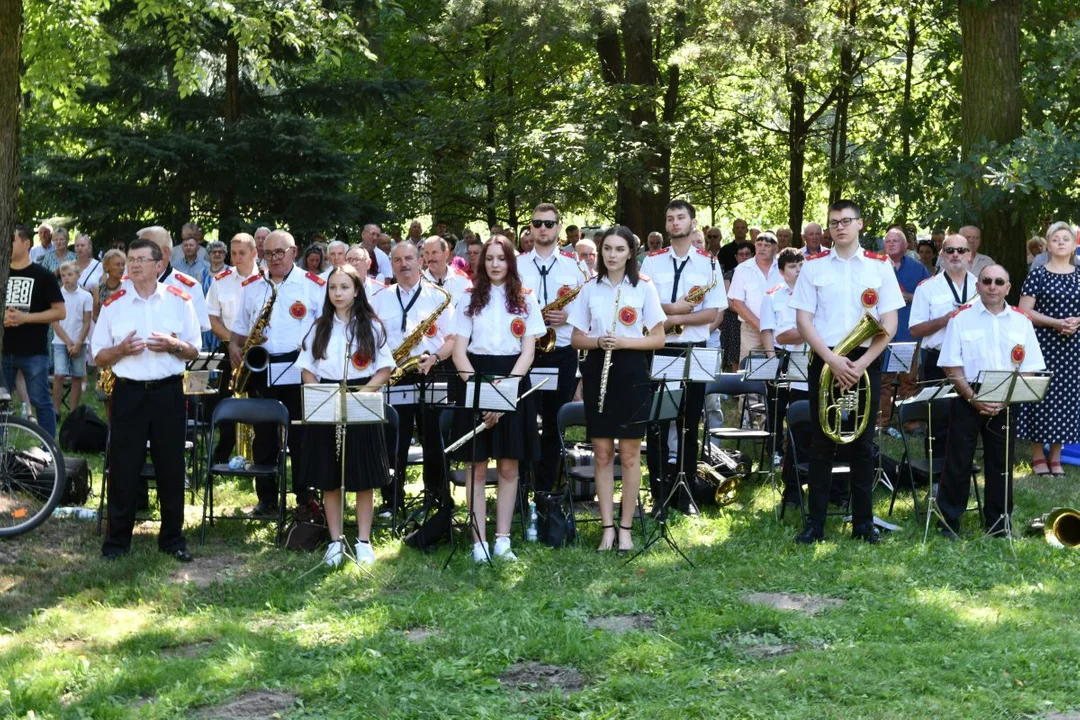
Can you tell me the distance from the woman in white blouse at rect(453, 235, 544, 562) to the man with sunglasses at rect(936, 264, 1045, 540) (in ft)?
9.50

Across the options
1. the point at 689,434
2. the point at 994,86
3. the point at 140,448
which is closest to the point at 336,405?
the point at 140,448

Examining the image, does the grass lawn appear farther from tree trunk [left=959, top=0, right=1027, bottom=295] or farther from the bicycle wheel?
tree trunk [left=959, top=0, right=1027, bottom=295]

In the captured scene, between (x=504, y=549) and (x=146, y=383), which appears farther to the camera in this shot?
(x=504, y=549)

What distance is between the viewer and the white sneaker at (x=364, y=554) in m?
8.09

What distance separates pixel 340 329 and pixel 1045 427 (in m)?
6.10

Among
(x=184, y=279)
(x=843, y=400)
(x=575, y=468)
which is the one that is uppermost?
(x=184, y=279)

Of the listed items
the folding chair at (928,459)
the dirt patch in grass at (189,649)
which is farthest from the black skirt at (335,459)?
the folding chair at (928,459)

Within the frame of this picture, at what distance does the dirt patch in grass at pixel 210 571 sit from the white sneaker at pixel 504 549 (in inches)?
60.4

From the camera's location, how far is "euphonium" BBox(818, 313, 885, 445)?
8422mm

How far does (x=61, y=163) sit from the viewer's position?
1877 centimetres

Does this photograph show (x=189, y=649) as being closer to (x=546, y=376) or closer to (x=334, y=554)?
(x=334, y=554)

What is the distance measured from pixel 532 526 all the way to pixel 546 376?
1021 millimetres

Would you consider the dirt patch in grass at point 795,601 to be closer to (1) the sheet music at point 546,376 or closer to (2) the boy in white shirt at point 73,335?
(1) the sheet music at point 546,376

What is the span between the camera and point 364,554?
8172mm
